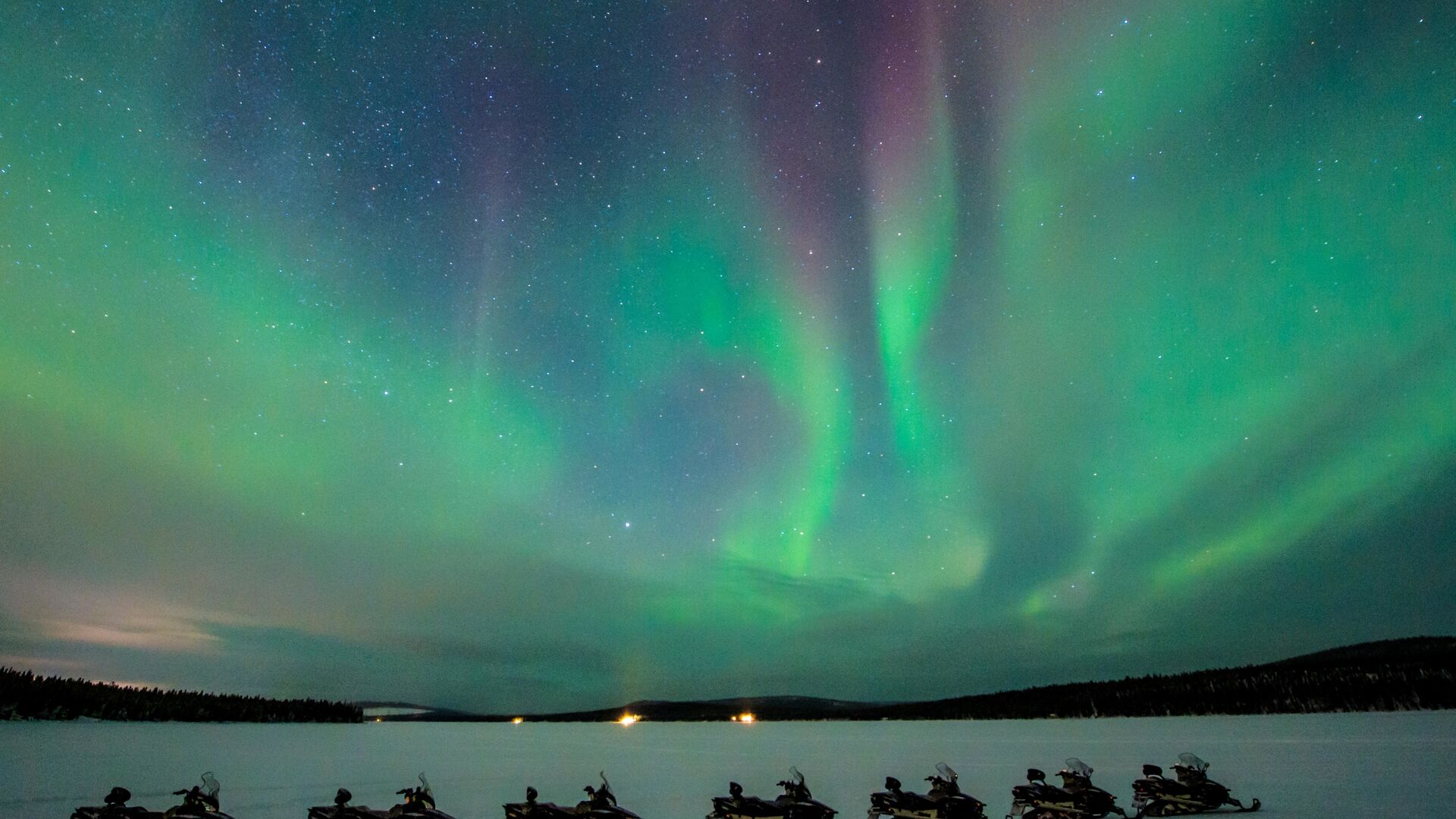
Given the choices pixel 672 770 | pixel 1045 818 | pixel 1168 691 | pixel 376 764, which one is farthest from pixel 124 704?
pixel 1168 691

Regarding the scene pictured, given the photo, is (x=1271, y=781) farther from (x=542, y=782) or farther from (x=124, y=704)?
(x=124, y=704)

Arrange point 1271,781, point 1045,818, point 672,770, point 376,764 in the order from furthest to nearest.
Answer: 1. point 376,764
2. point 672,770
3. point 1271,781
4. point 1045,818

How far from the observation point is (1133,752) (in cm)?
6675

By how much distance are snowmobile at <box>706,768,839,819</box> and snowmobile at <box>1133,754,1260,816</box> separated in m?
9.90

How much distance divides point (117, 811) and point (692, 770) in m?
36.0

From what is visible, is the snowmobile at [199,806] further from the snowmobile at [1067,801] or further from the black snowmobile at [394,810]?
the snowmobile at [1067,801]

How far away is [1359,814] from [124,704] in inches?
8552

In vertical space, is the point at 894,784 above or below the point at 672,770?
above

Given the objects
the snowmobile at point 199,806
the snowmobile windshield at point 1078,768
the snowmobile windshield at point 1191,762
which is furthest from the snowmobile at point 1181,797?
the snowmobile at point 199,806

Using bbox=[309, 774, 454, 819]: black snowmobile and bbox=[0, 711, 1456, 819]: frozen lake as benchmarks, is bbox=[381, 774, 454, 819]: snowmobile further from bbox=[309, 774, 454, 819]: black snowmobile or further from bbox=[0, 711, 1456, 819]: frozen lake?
bbox=[0, 711, 1456, 819]: frozen lake

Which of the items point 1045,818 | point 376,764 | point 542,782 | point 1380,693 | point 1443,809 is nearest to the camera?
point 1045,818

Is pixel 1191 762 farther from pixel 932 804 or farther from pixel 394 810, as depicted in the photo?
pixel 394 810

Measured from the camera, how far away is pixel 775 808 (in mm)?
23000

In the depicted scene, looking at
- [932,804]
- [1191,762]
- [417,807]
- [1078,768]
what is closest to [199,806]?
[417,807]
